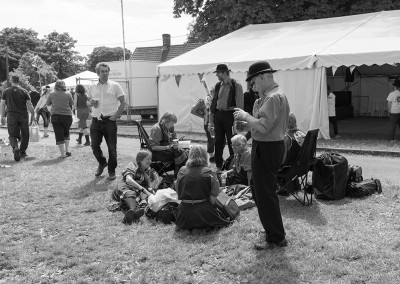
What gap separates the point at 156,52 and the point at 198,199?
105 ft

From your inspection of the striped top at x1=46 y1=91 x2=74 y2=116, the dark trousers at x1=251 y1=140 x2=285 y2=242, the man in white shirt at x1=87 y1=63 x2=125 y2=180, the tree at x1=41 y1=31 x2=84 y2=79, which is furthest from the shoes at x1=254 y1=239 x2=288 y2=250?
the tree at x1=41 y1=31 x2=84 y2=79

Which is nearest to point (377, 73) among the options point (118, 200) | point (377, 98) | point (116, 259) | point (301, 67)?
point (377, 98)

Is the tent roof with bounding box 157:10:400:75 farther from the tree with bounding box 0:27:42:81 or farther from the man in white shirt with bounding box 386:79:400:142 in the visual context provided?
the tree with bounding box 0:27:42:81

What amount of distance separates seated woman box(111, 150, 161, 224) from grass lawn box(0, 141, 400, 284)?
182mm

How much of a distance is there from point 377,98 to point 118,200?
59.4ft

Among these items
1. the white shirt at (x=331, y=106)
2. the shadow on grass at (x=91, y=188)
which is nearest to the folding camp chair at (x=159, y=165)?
the shadow on grass at (x=91, y=188)

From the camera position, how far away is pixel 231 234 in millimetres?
4918

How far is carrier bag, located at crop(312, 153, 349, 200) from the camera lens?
6129 millimetres

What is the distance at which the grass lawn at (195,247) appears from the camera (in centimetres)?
393

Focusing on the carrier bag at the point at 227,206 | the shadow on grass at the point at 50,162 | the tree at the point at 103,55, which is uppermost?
the tree at the point at 103,55

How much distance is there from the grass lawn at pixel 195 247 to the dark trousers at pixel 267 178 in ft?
0.99

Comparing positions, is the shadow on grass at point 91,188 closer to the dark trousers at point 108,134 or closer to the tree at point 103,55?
the dark trousers at point 108,134

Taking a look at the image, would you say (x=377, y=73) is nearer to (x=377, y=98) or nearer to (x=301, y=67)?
(x=377, y=98)

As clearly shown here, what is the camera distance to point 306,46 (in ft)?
45.9
